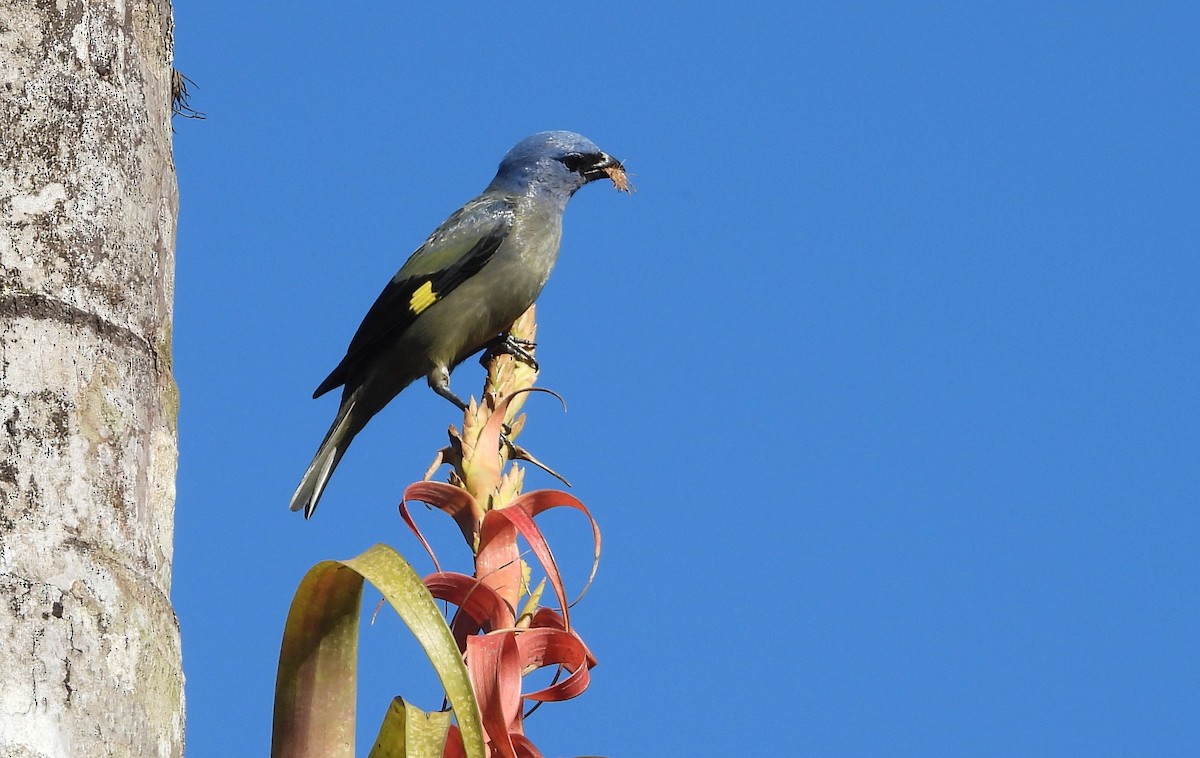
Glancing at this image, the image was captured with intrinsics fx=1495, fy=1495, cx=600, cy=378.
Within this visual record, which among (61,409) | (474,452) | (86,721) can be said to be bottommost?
(86,721)

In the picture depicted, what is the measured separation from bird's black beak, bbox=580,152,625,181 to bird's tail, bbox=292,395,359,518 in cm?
157

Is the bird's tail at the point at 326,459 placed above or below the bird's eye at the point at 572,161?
below

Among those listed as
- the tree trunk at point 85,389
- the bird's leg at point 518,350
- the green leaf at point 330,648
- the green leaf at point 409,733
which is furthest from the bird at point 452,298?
the green leaf at point 409,733

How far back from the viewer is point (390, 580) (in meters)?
1.94

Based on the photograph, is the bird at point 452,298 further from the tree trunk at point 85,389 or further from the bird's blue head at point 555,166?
the tree trunk at point 85,389

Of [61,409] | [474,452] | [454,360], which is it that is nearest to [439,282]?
[454,360]

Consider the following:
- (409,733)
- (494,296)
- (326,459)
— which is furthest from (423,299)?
(409,733)

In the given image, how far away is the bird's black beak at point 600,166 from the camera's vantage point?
7.16m

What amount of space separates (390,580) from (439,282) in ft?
16.2

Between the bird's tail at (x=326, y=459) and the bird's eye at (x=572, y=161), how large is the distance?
5.00 feet

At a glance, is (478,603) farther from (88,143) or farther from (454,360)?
(454,360)

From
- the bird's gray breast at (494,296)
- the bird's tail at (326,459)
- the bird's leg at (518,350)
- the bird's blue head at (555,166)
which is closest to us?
the bird's leg at (518,350)

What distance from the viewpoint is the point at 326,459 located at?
6656mm

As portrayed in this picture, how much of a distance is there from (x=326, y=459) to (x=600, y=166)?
1.91 meters
